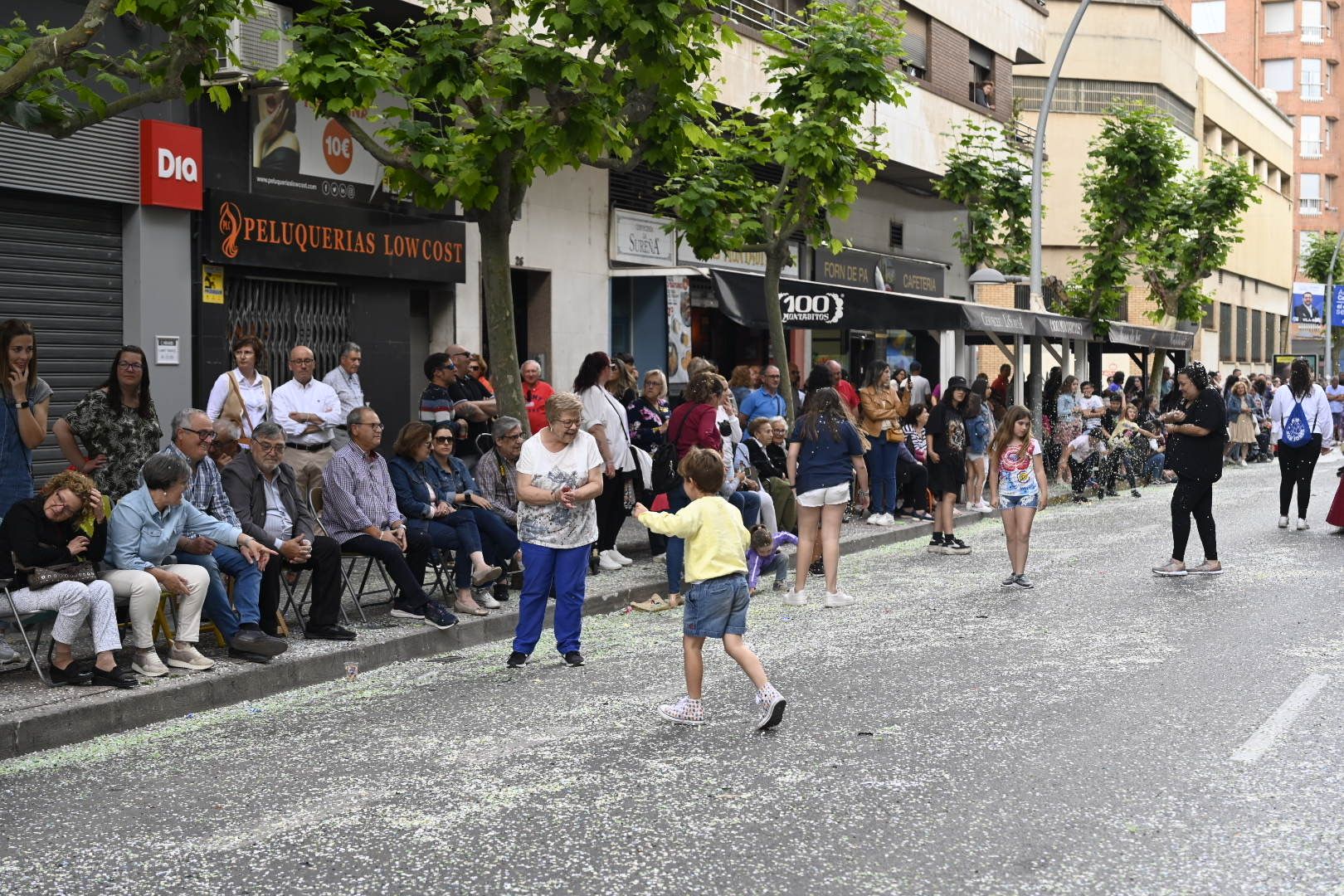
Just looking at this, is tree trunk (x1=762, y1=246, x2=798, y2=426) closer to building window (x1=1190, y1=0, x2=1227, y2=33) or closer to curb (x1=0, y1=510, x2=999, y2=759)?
curb (x1=0, y1=510, x2=999, y2=759)

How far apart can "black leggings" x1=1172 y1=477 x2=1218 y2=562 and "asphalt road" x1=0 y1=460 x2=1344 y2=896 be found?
2699mm

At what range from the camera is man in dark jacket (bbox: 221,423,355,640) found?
29.4ft

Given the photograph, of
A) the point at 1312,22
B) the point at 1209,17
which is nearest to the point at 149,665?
the point at 1209,17

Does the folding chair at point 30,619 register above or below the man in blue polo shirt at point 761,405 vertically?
below

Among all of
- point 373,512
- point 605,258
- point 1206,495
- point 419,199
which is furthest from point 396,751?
point 605,258

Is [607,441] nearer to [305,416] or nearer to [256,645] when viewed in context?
[305,416]

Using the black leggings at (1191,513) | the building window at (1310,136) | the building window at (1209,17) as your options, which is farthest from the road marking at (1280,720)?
the building window at (1310,136)

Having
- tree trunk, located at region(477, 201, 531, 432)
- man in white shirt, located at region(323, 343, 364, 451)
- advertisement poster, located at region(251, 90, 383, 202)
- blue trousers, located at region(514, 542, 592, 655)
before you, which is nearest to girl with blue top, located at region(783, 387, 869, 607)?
tree trunk, located at region(477, 201, 531, 432)

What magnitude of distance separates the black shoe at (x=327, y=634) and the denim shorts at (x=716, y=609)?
9.15 ft

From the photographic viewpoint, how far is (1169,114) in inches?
1577

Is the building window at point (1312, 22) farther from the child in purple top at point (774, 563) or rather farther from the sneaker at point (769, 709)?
the sneaker at point (769, 709)

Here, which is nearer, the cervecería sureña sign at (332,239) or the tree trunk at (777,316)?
the cervecería sureña sign at (332,239)

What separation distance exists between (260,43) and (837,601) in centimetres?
787

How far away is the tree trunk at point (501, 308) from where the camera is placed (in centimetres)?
1208
